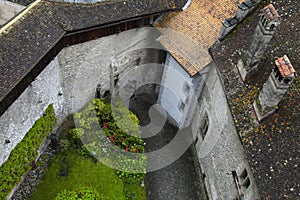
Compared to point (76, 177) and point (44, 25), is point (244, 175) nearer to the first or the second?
point (76, 177)

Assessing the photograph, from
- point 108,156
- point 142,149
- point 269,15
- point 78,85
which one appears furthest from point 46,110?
point 269,15

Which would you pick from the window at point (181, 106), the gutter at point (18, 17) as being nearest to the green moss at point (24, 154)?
the gutter at point (18, 17)

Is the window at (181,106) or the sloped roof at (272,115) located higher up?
the sloped roof at (272,115)

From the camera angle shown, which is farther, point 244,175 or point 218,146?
point 218,146

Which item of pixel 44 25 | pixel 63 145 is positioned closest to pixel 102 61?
pixel 44 25

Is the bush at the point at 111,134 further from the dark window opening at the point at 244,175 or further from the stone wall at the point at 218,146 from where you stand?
the dark window opening at the point at 244,175

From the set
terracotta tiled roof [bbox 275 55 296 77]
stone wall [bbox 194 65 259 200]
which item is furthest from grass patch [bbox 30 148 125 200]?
terracotta tiled roof [bbox 275 55 296 77]
